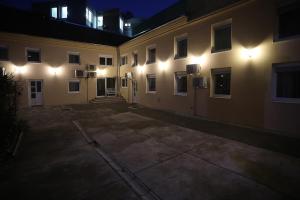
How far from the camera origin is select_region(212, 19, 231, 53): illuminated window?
830cm

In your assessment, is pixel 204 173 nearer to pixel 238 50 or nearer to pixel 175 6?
pixel 238 50

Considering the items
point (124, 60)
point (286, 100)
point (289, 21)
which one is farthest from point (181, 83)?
point (124, 60)

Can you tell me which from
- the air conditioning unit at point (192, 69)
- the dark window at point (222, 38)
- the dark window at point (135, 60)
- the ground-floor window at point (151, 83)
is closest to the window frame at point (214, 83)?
the air conditioning unit at point (192, 69)

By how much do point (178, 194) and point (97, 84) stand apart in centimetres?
1590

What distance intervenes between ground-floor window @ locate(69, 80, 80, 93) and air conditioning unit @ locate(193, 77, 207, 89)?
1171 cm

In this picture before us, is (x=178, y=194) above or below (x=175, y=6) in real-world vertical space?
below

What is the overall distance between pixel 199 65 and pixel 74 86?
12097 mm

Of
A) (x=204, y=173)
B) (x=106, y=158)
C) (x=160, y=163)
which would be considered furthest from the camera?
(x=106, y=158)

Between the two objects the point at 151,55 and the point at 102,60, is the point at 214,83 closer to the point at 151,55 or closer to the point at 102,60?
the point at 151,55

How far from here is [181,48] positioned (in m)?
11.0

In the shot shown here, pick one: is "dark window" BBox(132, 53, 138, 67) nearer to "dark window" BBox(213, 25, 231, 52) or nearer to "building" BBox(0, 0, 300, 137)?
"building" BBox(0, 0, 300, 137)

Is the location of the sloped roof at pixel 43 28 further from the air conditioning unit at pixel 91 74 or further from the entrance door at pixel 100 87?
the entrance door at pixel 100 87

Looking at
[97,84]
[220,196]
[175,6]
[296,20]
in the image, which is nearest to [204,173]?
[220,196]

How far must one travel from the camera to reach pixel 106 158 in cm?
462
